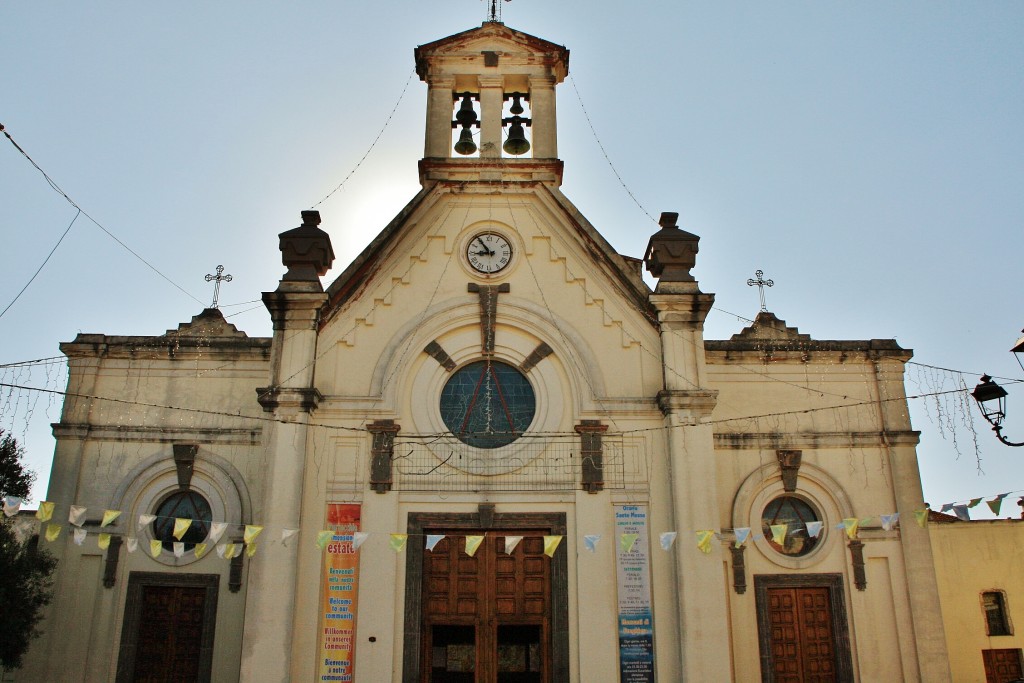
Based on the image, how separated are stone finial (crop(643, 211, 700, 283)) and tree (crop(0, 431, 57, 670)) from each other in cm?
1331

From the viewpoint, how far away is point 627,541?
1550 centimetres

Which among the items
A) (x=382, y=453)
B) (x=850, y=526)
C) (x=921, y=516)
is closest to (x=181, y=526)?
(x=382, y=453)

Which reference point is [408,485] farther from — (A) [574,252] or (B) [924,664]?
(B) [924,664]

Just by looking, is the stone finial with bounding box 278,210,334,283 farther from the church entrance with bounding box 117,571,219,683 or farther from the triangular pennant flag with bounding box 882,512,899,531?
the triangular pennant flag with bounding box 882,512,899,531

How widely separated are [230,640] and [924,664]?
43.9 feet

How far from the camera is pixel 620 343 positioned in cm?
1722

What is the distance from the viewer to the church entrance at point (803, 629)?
54.6 ft

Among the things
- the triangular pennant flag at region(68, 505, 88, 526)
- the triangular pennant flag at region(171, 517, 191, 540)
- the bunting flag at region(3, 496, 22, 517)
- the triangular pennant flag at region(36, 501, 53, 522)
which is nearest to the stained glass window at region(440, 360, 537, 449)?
the triangular pennant flag at region(171, 517, 191, 540)

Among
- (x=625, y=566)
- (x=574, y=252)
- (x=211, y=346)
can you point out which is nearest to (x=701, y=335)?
(x=574, y=252)

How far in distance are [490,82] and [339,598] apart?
1155 centimetres

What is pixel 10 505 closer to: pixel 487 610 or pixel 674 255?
pixel 487 610

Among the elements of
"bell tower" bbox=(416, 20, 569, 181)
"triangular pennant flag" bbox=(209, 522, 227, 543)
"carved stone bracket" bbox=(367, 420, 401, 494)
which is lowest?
"triangular pennant flag" bbox=(209, 522, 227, 543)

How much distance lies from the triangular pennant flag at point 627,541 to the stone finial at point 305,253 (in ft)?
25.5

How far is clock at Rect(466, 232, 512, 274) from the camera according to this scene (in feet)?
58.3
